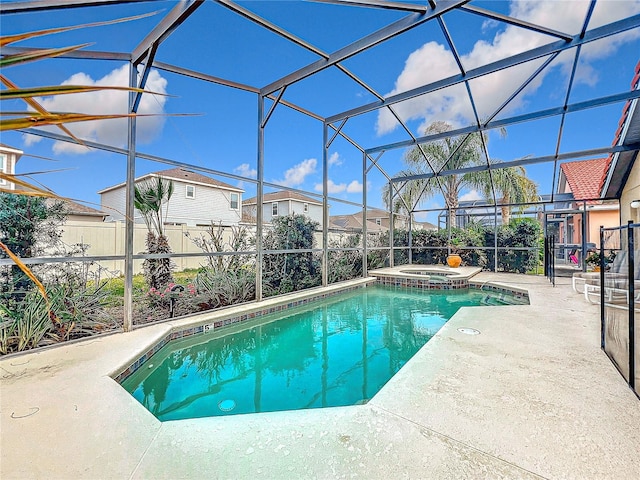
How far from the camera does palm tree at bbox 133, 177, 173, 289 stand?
5.05 meters

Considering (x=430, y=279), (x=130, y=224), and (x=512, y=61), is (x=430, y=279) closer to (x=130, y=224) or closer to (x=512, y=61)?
(x=512, y=61)

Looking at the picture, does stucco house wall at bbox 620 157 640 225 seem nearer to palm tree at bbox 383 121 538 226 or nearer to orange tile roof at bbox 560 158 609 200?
orange tile roof at bbox 560 158 609 200

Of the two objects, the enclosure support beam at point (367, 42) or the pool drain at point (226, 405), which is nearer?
the pool drain at point (226, 405)

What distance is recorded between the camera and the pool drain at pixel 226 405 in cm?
281

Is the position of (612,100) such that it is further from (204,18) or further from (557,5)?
(204,18)

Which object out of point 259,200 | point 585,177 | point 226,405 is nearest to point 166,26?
point 259,200

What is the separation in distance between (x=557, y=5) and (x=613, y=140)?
481 centimetres

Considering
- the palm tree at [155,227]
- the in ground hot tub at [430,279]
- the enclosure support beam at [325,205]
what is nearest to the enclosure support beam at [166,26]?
the palm tree at [155,227]

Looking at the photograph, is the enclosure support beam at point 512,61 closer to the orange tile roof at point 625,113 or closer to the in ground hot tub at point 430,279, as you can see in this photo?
the orange tile roof at point 625,113

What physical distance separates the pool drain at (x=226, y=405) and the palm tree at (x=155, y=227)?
2913mm

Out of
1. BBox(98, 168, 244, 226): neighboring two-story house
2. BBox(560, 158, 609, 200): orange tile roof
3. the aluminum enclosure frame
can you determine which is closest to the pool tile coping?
the aluminum enclosure frame

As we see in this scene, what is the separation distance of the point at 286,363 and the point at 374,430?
6.76 feet

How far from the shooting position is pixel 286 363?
3.89 m

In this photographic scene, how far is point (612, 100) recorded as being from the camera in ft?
19.8
